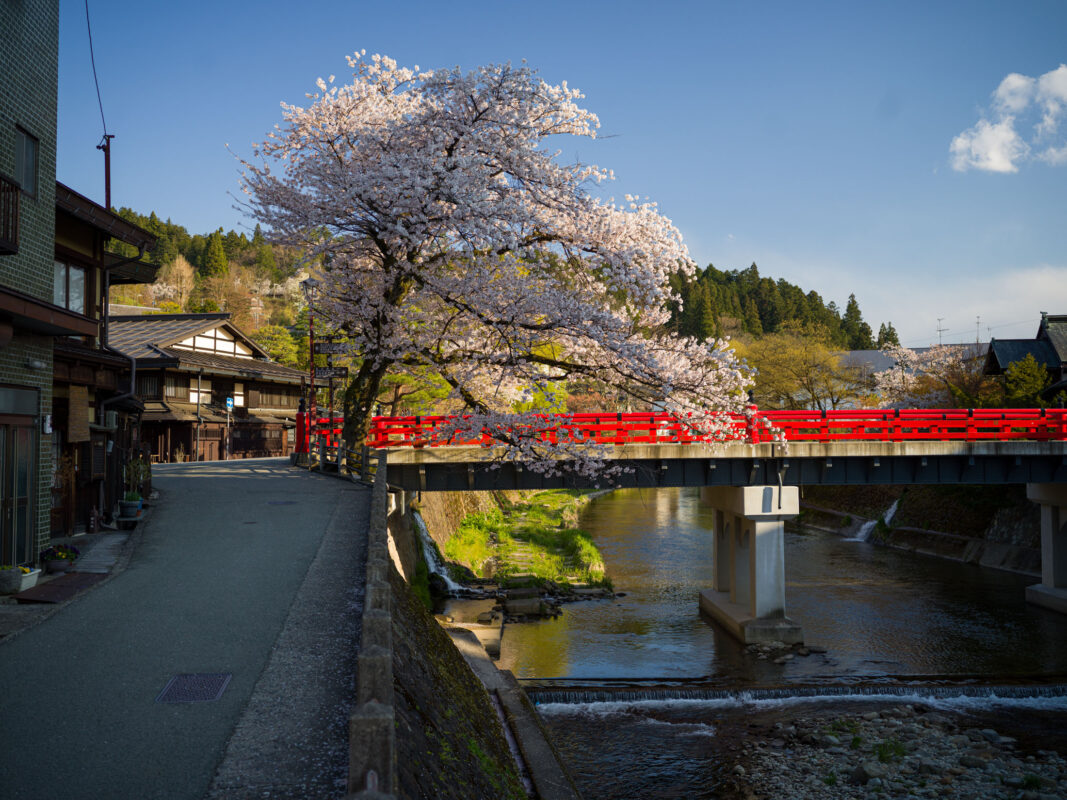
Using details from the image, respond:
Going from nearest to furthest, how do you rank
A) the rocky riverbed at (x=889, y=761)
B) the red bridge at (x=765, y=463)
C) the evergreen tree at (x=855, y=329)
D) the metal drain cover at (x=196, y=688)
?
the metal drain cover at (x=196, y=688) < the rocky riverbed at (x=889, y=761) < the red bridge at (x=765, y=463) < the evergreen tree at (x=855, y=329)

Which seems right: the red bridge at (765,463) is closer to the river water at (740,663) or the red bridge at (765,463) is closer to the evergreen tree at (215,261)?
the river water at (740,663)

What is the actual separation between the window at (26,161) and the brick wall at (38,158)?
0.09 m

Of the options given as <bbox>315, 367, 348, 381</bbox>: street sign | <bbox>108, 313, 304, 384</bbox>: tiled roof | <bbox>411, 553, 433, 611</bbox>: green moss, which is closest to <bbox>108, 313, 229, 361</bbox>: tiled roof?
<bbox>108, 313, 304, 384</bbox>: tiled roof

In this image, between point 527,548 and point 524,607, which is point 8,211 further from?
point 527,548

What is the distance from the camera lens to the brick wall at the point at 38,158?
41.7 feet

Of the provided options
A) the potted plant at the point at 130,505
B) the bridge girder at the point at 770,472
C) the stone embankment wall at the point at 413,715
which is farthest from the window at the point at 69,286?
the bridge girder at the point at 770,472

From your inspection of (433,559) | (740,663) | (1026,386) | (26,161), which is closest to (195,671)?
(26,161)

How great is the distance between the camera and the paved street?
6.15m

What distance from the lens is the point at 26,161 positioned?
44.3 feet

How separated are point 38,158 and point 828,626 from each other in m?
25.9

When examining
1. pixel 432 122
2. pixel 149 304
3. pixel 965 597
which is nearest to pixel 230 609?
pixel 432 122

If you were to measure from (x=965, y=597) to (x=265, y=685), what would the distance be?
30404mm

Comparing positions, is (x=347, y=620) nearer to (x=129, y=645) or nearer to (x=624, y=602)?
(x=129, y=645)

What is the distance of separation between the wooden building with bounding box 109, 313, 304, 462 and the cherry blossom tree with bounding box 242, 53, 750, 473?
22122mm
